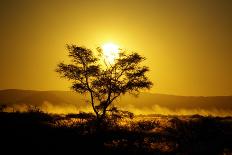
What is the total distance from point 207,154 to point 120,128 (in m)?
17.1

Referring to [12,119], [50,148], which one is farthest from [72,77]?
[50,148]

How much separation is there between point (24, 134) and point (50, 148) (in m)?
7.03

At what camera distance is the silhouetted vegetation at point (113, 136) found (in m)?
36.0

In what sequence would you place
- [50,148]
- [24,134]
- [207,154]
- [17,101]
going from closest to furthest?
[207,154], [50,148], [24,134], [17,101]

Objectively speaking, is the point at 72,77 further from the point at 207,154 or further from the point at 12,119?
the point at 207,154

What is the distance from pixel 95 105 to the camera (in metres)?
52.5

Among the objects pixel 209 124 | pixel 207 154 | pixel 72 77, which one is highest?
pixel 72 77

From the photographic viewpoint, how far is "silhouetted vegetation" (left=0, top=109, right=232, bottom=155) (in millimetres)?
36000

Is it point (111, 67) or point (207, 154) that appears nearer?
point (207, 154)

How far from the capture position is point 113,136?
44125 mm

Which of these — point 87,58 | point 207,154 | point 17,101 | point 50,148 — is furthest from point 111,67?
point 17,101

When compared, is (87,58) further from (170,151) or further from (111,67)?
(170,151)

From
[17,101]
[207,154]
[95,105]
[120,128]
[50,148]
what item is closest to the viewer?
[207,154]

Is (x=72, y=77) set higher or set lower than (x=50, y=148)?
higher
